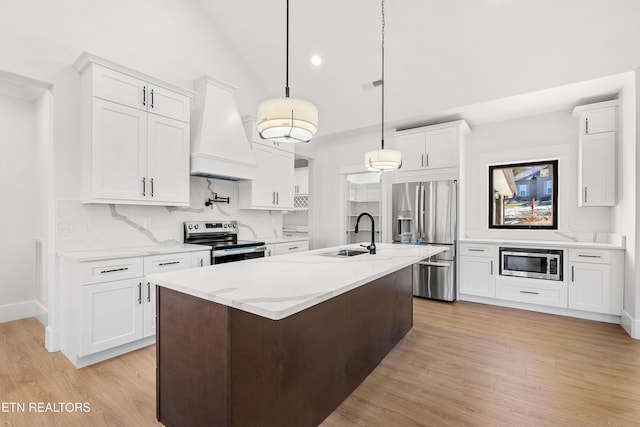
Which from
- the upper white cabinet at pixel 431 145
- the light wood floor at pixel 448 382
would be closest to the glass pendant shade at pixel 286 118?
the light wood floor at pixel 448 382

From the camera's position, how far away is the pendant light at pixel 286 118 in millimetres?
1648

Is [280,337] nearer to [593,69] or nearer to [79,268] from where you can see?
[79,268]

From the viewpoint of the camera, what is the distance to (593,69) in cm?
319

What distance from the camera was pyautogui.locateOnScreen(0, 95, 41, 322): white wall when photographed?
338 cm

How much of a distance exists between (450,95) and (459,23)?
87 cm

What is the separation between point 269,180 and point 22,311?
3.34m

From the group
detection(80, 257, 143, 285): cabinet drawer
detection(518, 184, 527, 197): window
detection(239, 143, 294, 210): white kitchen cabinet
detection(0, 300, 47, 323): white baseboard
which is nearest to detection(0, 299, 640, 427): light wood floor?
detection(0, 300, 47, 323): white baseboard

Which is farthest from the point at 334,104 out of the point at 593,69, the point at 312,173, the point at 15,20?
the point at 15,20

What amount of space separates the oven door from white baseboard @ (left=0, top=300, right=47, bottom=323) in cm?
187

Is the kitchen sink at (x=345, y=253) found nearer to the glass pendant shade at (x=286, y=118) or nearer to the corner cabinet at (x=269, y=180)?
the glass pendant shade at (x=286, y=118)

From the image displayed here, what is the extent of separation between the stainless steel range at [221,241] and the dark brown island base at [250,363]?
1831 mm

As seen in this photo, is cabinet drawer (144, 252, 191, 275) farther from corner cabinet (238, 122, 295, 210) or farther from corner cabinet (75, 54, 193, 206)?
corner cabinet (238, 122, 295, 210)

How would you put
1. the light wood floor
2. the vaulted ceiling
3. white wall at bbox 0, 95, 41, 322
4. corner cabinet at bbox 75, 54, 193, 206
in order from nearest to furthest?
the light wood floor → corner cabinet at bbox 75, 54, 193, 206 → the vaulted ceiling → white wall at bbox 0, 95, 41, 322

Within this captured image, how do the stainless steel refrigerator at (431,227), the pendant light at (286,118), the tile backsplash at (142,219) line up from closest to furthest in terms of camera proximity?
the pendant light at (286,118) < the tile backsplash at (142,219) < the stainless steel refrigerator at (431,227)
